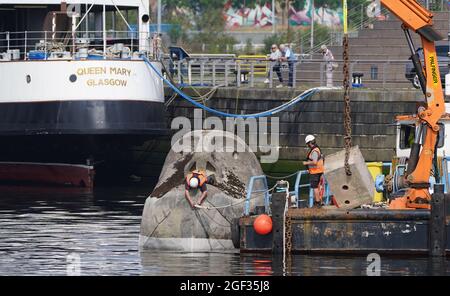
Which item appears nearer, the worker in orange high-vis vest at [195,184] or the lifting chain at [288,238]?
the lifting chain at [288,238]

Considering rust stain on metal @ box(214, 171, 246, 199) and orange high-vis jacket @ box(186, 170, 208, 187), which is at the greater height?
orange high-vis jacket @ box(186, 170, 208, 187)

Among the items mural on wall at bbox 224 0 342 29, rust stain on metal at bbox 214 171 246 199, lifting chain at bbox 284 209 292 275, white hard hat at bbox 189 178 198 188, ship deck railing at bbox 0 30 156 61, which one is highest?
mural on wall at bbox 224 0 342 29

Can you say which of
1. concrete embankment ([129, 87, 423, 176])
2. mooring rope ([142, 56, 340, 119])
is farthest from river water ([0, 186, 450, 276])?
concrete embankment ([129, 87, 423, 176])

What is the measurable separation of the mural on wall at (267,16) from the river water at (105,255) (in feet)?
205

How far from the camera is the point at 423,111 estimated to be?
96.2 feet

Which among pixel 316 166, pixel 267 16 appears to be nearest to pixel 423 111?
pixel 316 166

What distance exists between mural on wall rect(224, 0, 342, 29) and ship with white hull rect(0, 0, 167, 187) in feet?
176

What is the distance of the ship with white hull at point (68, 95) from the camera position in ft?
145

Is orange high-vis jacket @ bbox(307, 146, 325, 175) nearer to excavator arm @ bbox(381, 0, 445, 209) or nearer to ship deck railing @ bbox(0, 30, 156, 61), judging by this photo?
excavator arm @ bbox(381, 0, 445, 209)

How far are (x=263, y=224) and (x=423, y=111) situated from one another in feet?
11.7

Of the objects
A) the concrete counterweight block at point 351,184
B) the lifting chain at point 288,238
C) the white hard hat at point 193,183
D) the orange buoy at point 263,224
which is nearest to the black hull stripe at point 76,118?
the white hard hat at point 193,183

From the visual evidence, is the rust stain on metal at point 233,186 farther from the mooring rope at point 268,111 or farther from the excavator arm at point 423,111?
the mooring rope at point 268,111

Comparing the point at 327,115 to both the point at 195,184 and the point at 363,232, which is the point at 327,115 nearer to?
the point at 195,184

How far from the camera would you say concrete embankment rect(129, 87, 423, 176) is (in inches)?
1759
